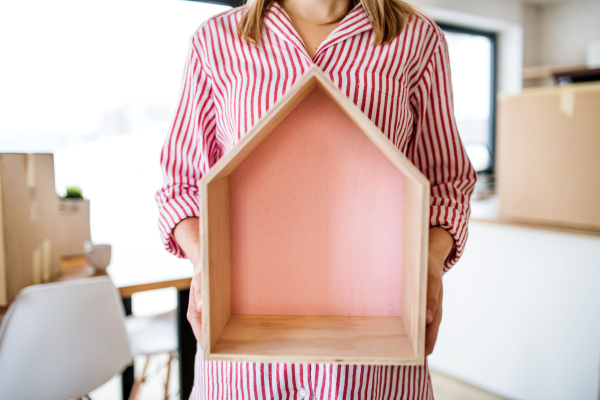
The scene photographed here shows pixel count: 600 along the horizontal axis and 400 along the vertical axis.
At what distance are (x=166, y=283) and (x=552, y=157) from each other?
155cm

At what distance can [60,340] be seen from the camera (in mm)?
1259

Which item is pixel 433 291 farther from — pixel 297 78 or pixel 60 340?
pixel 60 340

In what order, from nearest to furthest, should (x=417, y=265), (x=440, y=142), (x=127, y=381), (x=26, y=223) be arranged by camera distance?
(x=417, y=265) → (x=440, y=142) → (x=26, y=223) → (x=127, y=381)

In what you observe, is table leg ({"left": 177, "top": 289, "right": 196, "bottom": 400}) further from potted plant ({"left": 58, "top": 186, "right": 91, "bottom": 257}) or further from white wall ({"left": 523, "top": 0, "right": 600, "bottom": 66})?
white wall ({"left": 523, "top": 0, "right": 600, "bottom": 66})

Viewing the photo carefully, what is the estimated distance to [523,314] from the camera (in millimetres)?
1891

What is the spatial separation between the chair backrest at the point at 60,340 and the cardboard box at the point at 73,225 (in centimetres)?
49

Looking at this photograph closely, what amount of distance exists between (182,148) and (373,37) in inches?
13.5

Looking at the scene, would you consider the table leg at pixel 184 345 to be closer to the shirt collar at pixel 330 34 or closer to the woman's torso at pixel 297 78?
the woman's torso at pixel 297 78

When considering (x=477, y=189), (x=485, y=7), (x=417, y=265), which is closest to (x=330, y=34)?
(x=417, y=265)

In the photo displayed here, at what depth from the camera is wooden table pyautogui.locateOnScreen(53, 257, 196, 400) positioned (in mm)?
1505

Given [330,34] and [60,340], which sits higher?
[330,34]

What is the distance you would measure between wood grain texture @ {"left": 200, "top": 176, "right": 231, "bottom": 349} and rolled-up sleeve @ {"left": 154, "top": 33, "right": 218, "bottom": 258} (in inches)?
5.3

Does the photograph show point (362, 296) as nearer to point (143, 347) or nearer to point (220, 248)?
point (220, 248)

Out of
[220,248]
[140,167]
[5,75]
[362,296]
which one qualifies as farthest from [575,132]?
[5,75]
